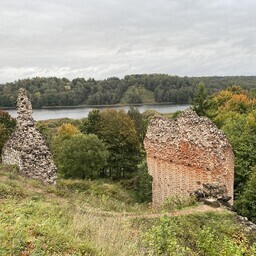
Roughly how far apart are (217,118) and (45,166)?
26.2 m

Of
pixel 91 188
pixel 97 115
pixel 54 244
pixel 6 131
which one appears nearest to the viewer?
pixel 54 244

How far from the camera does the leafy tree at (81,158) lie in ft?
105

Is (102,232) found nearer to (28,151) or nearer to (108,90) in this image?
(28,151)

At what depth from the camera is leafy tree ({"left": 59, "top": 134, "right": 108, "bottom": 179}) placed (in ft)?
105

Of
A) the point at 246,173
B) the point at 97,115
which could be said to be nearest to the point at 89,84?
the point at 97,115

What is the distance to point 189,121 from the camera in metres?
17.6

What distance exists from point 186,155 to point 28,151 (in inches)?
279

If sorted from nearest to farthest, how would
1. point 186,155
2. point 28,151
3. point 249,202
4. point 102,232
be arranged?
point 102,232
point 28,151
point 186,155
point 249,202

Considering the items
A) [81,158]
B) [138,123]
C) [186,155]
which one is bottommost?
[81,158]

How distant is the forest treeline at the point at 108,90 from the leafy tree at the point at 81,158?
72.0 metres

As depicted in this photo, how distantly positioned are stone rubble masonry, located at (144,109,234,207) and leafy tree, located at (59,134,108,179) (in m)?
12.7

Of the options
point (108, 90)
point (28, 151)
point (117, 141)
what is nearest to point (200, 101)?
point (117, 141)

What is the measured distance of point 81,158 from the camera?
3212cm

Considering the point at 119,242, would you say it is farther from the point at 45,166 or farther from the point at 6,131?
the point at 6,131
